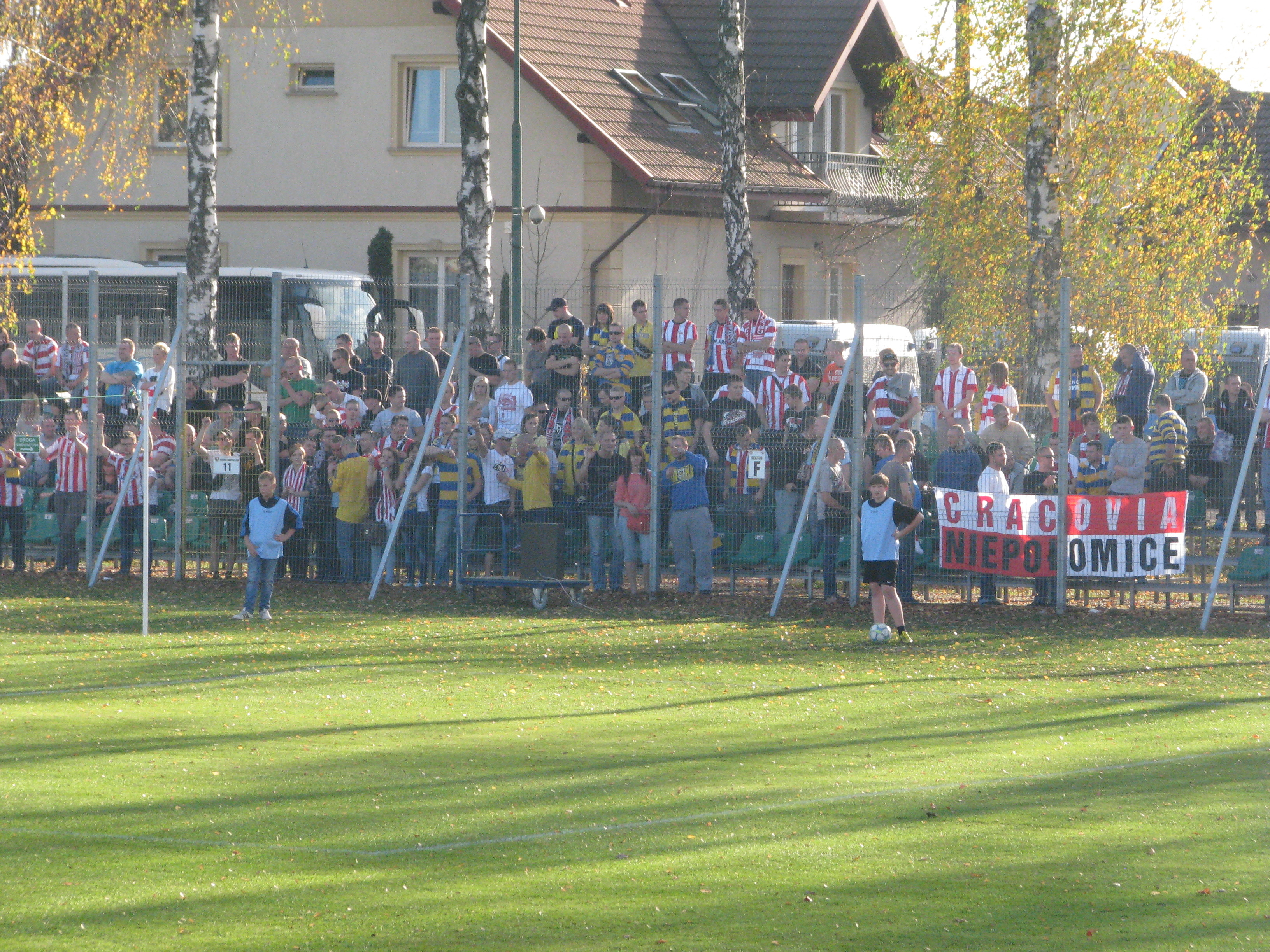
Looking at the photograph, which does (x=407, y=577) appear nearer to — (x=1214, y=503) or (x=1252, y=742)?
(x=1214, y=503)

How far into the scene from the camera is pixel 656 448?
19406 millimetres

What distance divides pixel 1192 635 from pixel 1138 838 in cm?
894

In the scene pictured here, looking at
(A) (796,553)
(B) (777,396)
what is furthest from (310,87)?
(A) (796,553)

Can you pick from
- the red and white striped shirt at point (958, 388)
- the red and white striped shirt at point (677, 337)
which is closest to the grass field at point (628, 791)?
the red and white striped shirt at point (958, 388)

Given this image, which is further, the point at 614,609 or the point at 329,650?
the point at 614,609

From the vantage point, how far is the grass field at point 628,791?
285 inches

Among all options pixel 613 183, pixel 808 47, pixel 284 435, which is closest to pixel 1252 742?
pixel 284 435

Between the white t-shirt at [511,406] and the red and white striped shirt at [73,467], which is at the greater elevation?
the white t-shirt at [511,406]

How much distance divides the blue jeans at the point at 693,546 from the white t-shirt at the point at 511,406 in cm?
230

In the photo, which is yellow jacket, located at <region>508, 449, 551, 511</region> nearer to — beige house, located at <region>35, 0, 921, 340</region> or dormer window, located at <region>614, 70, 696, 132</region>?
beige house, located at <region>35, 0, 921, 340</region>

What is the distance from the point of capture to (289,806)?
30.2ft

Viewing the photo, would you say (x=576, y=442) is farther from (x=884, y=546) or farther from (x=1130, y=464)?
(x=1130, y=464)

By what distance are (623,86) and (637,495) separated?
17.6 meters

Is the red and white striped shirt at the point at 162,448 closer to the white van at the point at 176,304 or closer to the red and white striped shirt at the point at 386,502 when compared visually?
the white van at the point at 176,304
